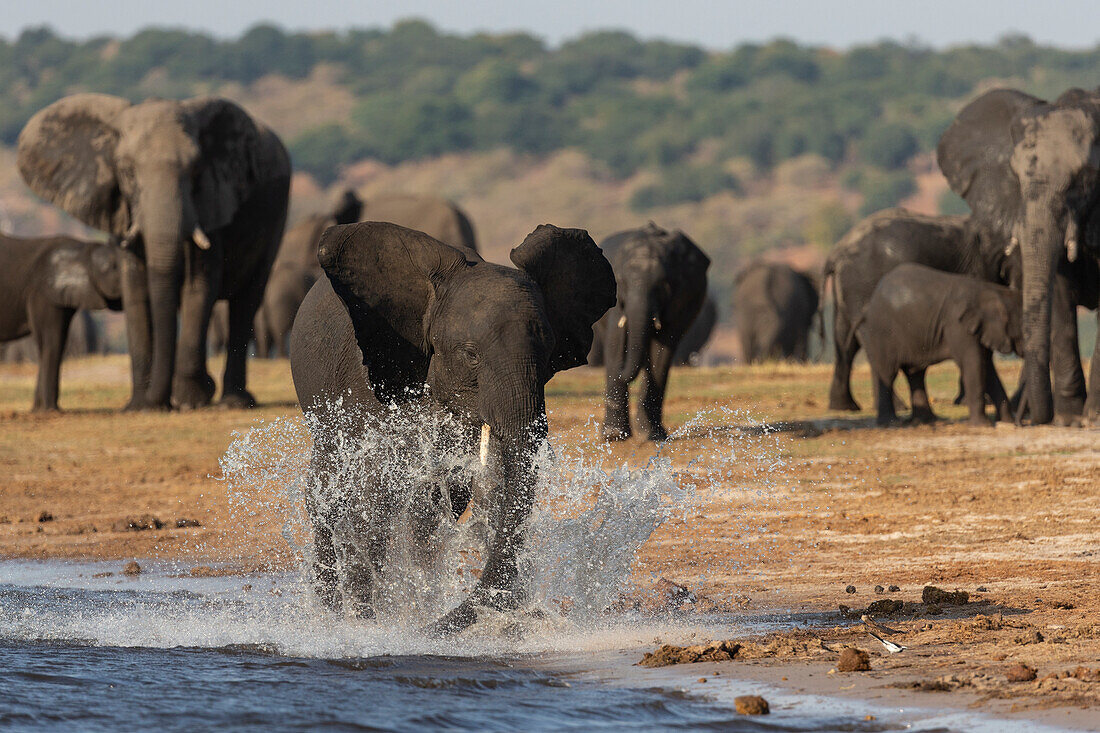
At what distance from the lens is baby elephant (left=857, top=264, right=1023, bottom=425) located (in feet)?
44.1

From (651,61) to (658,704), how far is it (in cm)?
14419

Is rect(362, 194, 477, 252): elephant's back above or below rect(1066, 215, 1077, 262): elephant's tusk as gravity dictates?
above

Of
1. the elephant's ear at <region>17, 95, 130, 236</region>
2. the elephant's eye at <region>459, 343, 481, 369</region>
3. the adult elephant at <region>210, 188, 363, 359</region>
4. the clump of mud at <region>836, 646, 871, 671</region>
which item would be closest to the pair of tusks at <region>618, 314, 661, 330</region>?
the elephant's ear at <region>17, 95, 130, 236</region>

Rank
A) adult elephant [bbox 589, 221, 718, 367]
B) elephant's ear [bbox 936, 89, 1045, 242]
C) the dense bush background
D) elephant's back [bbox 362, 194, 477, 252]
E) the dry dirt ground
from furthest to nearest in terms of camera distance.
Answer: the dense bush background, adult elephant [bbox 589, 221, 718, 367], elephant's back [bbox 362, 194, 477, 252], elephant's ear [bbox 936, 89, 1045, 242], the dry dirt ground

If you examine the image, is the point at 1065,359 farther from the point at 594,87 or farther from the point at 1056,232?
the point at 594,87

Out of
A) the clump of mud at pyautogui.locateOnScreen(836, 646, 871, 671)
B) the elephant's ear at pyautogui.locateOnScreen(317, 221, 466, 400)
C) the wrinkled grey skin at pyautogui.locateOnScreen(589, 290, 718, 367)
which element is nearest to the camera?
the clump of mud at pyautogui.locateOnScreen(836, 646, 871, 671)

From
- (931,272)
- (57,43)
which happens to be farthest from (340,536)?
(57,43)

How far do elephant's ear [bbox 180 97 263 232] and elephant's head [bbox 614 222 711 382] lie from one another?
512cm

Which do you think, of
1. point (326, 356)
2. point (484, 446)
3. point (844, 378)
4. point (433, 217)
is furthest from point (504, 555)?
point (433, 217)

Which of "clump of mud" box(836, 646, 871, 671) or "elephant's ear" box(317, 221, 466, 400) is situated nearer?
"clump of mud" box(836, 646, 871, 671)

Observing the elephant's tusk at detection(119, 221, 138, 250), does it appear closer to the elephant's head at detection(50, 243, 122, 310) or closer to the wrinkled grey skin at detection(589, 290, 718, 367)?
the elephant's head at detection(50, 243, 122, 310)

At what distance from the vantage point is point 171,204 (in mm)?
15305

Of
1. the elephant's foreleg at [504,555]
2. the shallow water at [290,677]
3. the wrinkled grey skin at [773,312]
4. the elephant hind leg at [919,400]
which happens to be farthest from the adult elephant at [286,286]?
the elephant's foreleg at [504,555]

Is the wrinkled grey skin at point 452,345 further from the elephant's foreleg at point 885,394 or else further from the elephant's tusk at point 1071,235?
the elephant's foreleg at point 885,394
